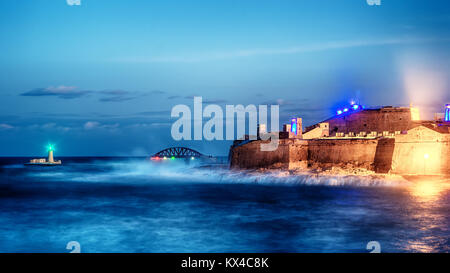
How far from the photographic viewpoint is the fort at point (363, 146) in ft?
90.1

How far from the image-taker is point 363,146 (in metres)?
30.3

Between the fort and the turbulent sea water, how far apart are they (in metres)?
1.43

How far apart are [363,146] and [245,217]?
43.8 ft

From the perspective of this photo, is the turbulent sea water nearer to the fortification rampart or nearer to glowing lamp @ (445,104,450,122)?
the fortification rampart

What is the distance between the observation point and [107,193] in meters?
31.3

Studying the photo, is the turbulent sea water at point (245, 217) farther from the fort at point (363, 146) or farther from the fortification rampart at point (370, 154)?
the fort at point (363, 146)

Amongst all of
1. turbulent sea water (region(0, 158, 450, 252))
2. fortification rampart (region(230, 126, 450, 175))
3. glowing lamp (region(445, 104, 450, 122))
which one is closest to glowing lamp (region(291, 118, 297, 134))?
fortification rampart (region(230, 126, 450, 175))

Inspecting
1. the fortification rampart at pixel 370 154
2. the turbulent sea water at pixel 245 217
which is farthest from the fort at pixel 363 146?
the turbulent sea water at pixel 245 217

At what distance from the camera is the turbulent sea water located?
15.1 metres

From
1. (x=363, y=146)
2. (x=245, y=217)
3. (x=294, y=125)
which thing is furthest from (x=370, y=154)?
(x=245, y=217)

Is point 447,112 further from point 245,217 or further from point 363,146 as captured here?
point 245,217

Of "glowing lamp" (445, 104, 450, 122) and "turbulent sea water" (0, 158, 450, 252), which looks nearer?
"turbulent sea water" (0, 158, 450, 252)
